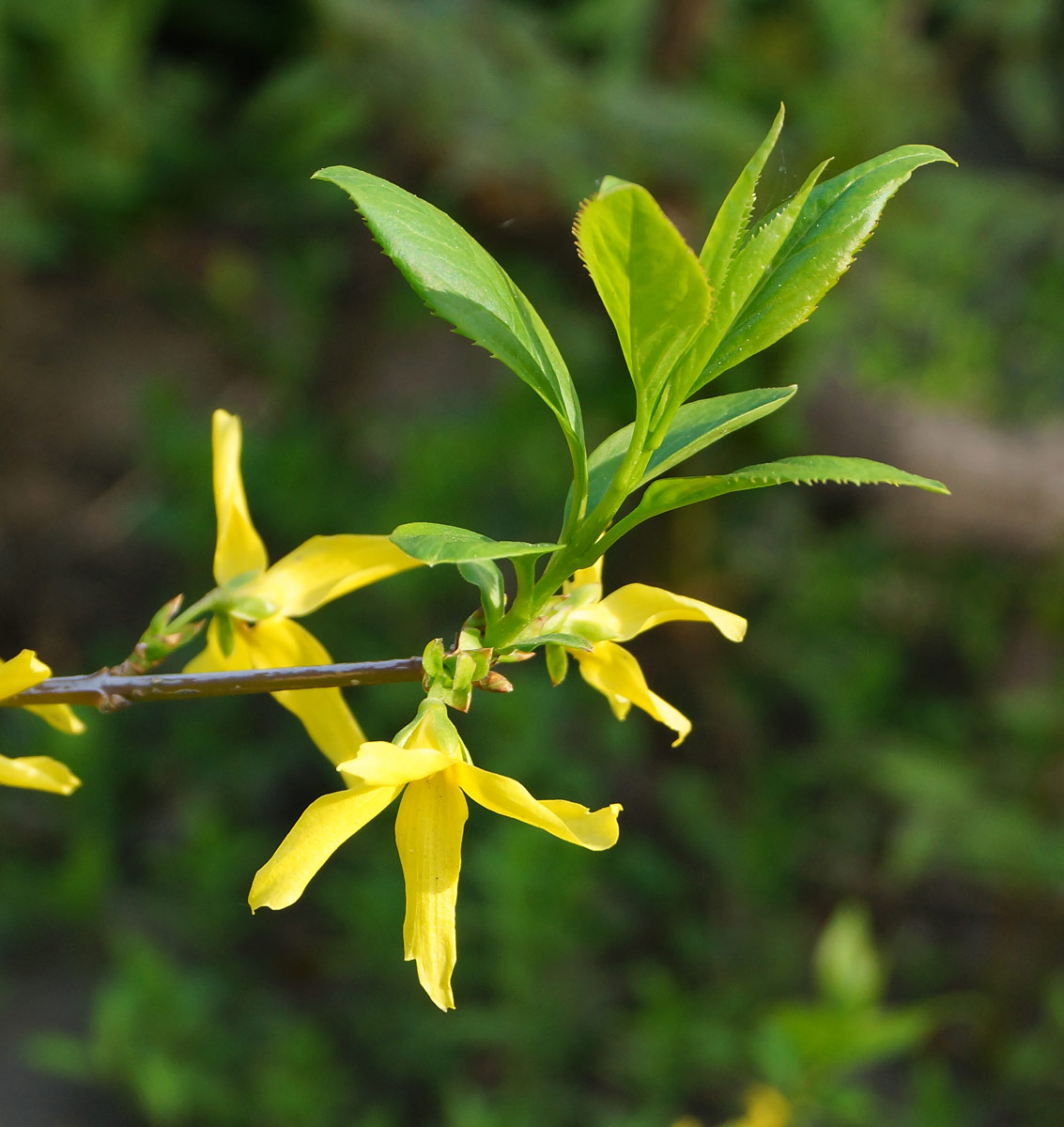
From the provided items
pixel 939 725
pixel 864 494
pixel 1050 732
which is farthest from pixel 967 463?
pixel 939 725

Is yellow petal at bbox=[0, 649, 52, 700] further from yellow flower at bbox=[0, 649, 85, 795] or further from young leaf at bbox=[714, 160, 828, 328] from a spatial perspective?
young leaf at bbox=[714, 160, 828, 328]

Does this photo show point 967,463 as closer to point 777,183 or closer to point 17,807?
point 777,183

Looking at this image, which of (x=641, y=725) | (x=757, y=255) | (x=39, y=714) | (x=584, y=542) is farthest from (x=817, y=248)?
(x=641, y=725)

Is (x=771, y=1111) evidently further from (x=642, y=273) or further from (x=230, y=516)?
(x=642, y=273)

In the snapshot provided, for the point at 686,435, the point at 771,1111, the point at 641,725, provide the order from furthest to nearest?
the point at 641,725 → the point at 771,1111 → the point at 686,435

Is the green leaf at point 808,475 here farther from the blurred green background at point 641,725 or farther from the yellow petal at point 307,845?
the blurred green background at point 641,725
